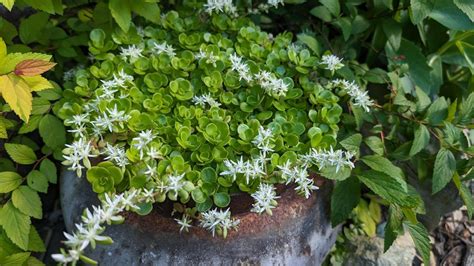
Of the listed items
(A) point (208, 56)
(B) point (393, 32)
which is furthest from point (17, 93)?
(B) point (393, 32)

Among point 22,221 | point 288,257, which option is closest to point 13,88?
Result: point 22,221

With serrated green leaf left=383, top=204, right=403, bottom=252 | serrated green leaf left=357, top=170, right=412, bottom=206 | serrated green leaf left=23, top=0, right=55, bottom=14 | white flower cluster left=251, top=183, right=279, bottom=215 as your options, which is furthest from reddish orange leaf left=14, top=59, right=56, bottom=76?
serrated green leaf left=383, top=204, right=403, bottom=252

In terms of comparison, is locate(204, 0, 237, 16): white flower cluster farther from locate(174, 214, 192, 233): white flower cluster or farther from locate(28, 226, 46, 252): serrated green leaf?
locate(28, 226, 46, 252): serrated green leaf

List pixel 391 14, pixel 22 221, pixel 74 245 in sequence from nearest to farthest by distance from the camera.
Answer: pixel 74 245 < pixel 22 221 < pixel 391 14

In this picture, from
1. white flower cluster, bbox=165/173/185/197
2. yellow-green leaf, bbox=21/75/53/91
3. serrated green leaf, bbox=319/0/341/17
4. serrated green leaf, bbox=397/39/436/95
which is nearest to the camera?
white flower cluster, bbox=165/173/185/197

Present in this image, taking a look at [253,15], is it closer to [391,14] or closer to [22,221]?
[391,14]

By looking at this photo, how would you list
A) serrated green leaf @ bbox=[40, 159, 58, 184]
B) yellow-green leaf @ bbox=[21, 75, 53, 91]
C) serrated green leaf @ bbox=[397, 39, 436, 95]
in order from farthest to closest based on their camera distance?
serrated green leaf @ bbox=[397, 39, 436, 95] < serrated green leaf @ bbox=[40, 159, 58, 184] < yellow-green leaf @ bbox=[21, 75, 53, 91]
